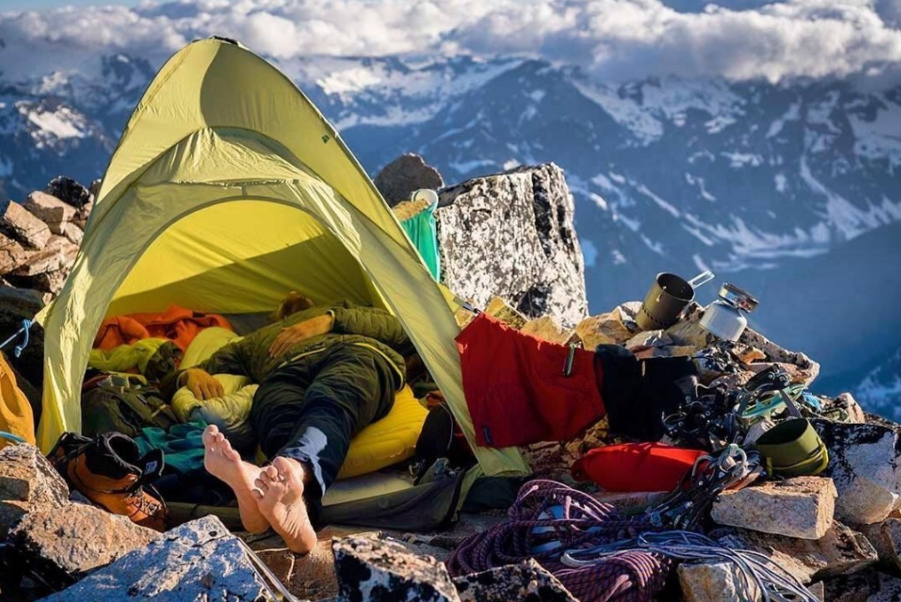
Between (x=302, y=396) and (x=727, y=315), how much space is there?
294 centimetres

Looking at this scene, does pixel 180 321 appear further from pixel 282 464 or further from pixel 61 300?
pixel 282 464

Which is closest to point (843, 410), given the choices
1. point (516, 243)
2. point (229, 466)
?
point (229, 466)

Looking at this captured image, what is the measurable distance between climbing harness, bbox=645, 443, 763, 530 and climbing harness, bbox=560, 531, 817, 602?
154 mm

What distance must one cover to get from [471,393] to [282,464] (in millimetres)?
1536

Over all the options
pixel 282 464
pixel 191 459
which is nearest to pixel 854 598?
pixel 282 464

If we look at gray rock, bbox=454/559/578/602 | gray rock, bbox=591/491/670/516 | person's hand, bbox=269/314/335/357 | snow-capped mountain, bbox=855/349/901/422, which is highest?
gray rock, bbox=454/559/578/602

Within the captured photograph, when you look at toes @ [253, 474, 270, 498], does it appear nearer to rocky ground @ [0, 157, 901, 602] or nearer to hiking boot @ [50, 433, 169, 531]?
rocky ground @ [0, 157, 901, 602]

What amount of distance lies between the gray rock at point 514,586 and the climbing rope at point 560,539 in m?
0.62

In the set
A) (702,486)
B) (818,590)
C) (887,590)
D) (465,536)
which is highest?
(702,486)

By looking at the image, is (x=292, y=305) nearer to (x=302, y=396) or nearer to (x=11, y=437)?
(x=302, y=396)

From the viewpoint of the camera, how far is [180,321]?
789 cm

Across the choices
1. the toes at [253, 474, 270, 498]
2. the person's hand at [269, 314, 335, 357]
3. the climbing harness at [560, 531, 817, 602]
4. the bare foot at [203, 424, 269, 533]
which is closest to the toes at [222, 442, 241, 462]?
the bare foot at [203, 424, 269, 533]

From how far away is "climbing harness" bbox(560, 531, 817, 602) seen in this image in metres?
3.95

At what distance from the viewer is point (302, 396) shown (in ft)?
18.8
